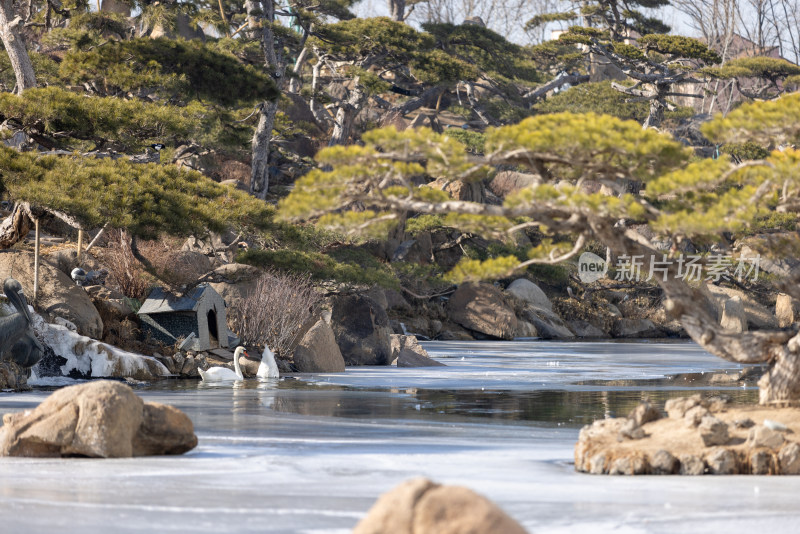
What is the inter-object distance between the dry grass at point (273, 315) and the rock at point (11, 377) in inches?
198

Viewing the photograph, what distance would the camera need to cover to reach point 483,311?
27875 millimetres

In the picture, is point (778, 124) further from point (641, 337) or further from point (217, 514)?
point (641, 337)

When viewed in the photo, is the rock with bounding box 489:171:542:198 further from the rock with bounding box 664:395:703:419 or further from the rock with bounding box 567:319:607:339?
the rock with bounding box 664:395:703:419

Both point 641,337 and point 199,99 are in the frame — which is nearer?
point 199,99

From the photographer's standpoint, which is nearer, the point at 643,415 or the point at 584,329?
the point at 643,415

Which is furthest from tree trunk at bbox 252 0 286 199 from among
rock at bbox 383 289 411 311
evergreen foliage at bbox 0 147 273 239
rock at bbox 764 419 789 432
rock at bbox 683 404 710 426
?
rock at bbox 764 419 789 432

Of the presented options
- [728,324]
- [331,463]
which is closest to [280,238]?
[331,463]

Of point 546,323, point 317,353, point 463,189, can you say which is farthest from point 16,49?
point 546,323

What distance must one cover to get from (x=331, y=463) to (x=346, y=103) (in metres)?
23.7

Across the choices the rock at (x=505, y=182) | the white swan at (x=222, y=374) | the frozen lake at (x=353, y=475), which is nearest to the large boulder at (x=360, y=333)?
the white swan at (x=222, y=374)

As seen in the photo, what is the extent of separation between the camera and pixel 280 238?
16391 millimetres

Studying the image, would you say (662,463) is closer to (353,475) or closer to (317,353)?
(353,475)

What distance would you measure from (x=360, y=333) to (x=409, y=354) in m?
1.33

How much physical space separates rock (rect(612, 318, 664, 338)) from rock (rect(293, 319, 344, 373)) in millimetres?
17620
